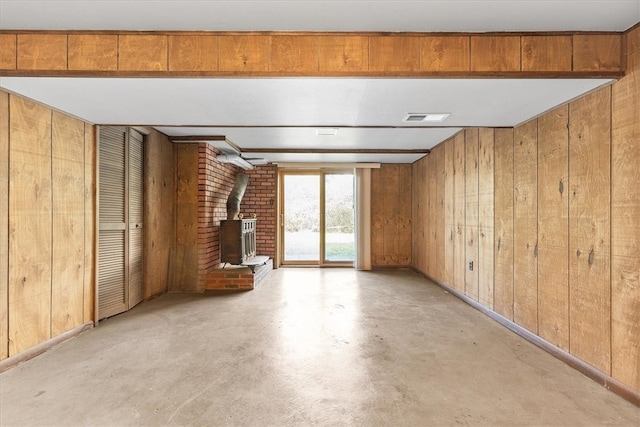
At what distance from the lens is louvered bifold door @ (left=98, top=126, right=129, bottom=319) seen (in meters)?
3.25

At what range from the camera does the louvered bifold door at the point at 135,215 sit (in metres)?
3.66

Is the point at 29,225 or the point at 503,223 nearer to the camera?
the point at 29,225

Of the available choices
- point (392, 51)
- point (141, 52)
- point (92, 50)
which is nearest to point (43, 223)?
point (92, 50)

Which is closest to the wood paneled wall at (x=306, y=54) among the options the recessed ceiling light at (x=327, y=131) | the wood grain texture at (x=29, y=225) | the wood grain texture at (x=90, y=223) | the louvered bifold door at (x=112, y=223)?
the wood grain texture at (x=29, y=225)

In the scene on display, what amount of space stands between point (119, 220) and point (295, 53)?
290 centimetres

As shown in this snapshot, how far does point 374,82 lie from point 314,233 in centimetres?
454

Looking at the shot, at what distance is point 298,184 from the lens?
20.8 ft

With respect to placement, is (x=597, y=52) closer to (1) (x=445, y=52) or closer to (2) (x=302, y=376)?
(1) (x=445, y=52)

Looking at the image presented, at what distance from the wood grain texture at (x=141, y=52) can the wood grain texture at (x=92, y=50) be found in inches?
1.8

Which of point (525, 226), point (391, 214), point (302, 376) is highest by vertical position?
point (391, 214)

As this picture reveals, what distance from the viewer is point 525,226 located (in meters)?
2.84

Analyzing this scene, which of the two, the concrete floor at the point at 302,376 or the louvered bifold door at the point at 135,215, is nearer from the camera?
the concrete floor at the point at 302,376

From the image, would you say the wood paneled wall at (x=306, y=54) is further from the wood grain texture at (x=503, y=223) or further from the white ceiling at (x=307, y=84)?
the wood grain texture at (x=503, y=223)

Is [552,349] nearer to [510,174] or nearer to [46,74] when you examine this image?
[510,174]
